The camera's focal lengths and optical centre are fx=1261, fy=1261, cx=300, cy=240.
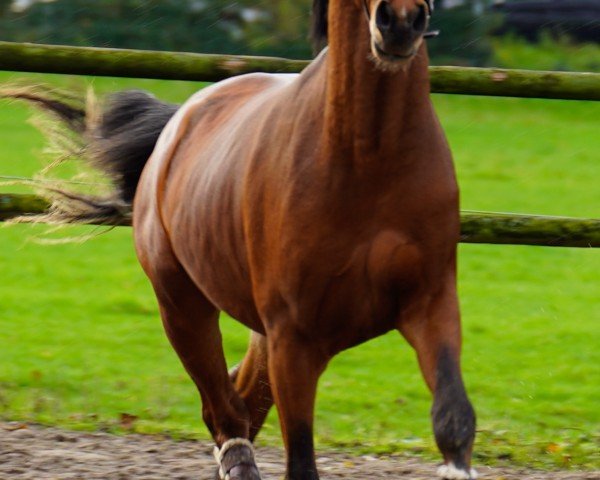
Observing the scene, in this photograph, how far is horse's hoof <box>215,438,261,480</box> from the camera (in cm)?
387

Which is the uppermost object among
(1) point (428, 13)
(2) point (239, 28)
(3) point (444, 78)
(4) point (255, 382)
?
(1) point (428, 13)

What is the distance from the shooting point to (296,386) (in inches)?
120

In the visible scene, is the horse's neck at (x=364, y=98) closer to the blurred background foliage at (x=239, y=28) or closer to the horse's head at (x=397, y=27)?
the horse's head at (x=397, y=27)

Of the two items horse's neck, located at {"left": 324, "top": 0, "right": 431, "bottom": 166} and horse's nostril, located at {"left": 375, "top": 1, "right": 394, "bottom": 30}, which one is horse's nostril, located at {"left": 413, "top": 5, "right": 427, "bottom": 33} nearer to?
horse's nostril, located at {"left": 375, "top": 1, "right": 394, "bottom": 30}

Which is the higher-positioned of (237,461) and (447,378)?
(447,378)

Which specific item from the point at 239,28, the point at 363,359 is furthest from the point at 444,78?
the point at 239,28

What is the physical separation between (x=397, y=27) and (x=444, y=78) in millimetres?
2232

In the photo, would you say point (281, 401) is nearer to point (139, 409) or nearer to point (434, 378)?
point (434, 378)

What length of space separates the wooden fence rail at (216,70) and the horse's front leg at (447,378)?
6.22ft

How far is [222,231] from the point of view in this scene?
3398 millimetres

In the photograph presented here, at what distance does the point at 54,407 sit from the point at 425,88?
295 cm

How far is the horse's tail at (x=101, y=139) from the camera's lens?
452 cm

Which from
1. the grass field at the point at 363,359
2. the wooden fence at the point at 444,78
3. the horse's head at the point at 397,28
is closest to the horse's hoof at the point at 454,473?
the horse's head at the point at 397,28

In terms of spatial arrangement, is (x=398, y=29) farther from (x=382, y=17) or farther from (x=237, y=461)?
(x=237, y=461)
